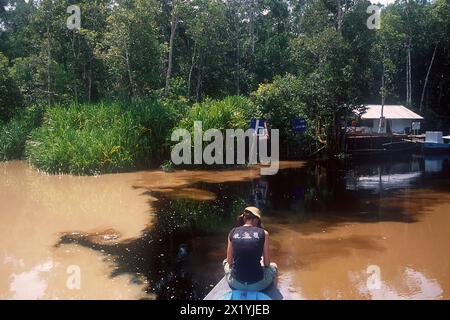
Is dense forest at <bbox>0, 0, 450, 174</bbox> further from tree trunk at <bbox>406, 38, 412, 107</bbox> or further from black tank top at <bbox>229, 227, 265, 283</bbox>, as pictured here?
black tank top at <bbox>229, 227, 265, 283</bbox>

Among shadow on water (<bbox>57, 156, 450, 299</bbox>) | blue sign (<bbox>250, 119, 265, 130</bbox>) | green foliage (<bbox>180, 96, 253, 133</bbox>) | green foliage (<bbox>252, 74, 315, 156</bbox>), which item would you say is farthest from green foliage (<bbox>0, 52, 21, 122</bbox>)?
shadow on water (<bbox>57, 156, 450, 299</bbox>)

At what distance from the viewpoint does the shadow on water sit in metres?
6.19

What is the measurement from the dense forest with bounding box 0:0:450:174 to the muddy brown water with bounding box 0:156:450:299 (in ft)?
7.99

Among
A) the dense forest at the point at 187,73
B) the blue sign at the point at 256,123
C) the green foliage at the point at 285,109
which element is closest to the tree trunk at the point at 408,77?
the dense forest at the point at 187,73

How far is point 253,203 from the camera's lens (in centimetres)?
1035

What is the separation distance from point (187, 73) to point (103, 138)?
1295 centimetres

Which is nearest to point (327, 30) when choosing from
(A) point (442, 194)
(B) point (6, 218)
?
(A) point (442, 194)

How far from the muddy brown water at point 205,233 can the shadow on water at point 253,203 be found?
27 millimetres

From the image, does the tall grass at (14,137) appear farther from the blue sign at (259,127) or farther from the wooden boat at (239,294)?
the wooden boat at (239,294)

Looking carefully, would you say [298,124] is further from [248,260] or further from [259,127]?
[248,260]

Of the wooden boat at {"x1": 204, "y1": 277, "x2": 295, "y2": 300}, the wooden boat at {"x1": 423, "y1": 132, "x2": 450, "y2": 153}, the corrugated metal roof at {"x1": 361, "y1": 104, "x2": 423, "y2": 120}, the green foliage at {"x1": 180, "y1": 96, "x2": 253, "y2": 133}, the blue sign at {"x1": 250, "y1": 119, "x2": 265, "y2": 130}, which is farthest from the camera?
the corrugated metal roof at {"x1": 361, "y1": 104, "x2": 423, "y2": 120}

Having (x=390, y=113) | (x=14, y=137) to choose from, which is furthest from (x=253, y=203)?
(x=390, y=113)

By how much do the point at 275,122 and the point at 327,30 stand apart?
5.73m

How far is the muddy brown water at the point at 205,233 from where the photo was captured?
5695 mm
